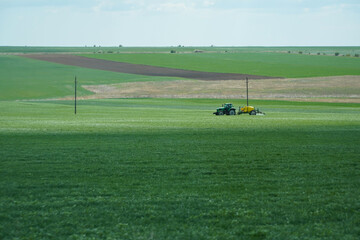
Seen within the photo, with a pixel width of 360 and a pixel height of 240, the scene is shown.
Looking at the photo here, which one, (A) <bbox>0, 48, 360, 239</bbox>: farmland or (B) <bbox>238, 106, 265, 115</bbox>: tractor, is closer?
(A) <bbox>0, 48, 360, 239</bbox>: farmland

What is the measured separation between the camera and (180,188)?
13.2 metres

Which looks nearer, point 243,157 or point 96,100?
point 243,157

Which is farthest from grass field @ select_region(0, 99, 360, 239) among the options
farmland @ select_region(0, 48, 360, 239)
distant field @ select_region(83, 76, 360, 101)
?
distant field @ select_region(83, 76, 360, 101)

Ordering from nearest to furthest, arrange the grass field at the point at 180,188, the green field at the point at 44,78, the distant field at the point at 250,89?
the grass field at the point at 180,188 < the distant field at the point at 250,89 < the green field at the point at 44,78

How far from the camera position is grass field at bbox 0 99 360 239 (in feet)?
32.9

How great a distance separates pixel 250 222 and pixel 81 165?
26.0ft

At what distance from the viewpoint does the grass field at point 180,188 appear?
32.9 ft

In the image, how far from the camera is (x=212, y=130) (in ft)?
94.3

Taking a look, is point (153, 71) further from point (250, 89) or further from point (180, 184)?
point (180, 184)

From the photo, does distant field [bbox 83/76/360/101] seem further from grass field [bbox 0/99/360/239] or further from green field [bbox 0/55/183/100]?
grass field [bbox 0/99/360/239]

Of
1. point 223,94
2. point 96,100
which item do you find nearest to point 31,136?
point 96,100

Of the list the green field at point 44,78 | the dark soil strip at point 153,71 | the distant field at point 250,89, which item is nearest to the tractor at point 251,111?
the distant field at point 250,89

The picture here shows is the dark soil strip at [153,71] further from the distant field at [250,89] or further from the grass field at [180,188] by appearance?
the grass field at [180,188]

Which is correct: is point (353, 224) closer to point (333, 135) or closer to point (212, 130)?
point (333, 135)
